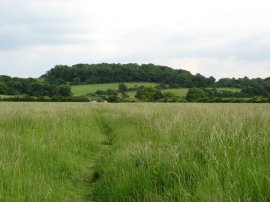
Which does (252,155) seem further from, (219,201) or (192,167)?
(219,201)

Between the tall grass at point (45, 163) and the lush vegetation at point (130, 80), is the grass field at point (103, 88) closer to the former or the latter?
the lush vegetation at point (130, 80)

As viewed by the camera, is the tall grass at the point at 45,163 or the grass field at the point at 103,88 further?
the grass field at the point at 103,88

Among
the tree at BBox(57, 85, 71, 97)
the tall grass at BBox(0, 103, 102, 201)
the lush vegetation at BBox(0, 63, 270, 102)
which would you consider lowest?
the tall grass at BBox(0, 103, 102, 201)

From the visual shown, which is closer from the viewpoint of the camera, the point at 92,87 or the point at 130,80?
the point at 92,87

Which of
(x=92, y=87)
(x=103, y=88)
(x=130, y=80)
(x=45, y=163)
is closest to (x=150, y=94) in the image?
(x=103, y=88)

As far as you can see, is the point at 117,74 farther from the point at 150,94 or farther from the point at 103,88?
the point at 150,94

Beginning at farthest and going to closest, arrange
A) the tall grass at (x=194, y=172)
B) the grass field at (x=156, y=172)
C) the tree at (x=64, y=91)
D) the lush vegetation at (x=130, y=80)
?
the lush vegetation at (x=130, y=80), the tree at (x=64, y=91), the grass field at (x=156, y=172), the tall grass at (x=194, y=172)

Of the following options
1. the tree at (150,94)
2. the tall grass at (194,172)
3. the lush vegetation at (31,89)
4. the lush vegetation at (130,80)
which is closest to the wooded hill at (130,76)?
the lush vegetation at (130,80)

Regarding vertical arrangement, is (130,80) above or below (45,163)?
above

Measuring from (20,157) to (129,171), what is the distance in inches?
64.6

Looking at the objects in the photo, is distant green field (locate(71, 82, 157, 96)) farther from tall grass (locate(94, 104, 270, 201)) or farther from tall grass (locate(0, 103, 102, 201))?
tall grass (locate(94, 104, 270, 201))

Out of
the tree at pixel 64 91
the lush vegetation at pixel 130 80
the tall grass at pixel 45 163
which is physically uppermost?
the lush vegetation at pixel 130 80

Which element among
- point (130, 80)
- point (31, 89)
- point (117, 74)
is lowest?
point (31, 89)

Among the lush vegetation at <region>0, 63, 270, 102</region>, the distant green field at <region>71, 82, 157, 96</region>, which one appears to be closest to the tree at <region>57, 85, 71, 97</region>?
the distant green field at <region>71, 82, 157, 96</region>
